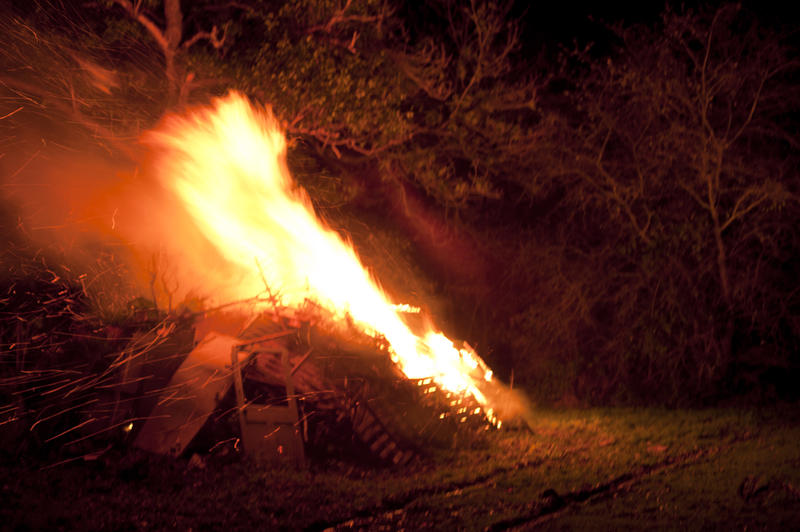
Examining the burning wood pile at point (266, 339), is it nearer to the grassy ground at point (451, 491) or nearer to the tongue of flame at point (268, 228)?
the tongue of flame at point (268, 228)

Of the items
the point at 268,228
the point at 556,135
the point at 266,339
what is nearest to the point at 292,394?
the point at 266,339

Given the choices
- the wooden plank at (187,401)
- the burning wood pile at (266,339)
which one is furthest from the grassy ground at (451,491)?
the burning wood pile at (266,339)

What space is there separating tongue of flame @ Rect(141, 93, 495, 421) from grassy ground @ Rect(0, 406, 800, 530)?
1.72 metres

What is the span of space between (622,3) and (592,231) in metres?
4.61

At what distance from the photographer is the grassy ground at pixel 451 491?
20.3ft

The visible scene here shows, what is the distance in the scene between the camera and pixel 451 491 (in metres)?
7.24

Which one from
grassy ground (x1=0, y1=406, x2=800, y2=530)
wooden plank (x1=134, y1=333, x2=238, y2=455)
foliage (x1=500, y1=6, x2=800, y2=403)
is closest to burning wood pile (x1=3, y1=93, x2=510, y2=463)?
wooden plank (x1=134, y1=333, x2=238, y2=455)

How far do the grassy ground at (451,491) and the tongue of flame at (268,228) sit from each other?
1716 millimetres

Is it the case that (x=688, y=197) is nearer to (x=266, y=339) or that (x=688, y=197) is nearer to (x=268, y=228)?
(x=268, y=228)

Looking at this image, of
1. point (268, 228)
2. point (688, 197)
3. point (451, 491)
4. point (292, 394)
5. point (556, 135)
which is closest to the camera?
point (451, 491)

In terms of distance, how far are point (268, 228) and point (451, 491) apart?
4.69 metres

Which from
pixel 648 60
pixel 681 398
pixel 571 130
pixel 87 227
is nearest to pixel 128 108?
pixel 87 227

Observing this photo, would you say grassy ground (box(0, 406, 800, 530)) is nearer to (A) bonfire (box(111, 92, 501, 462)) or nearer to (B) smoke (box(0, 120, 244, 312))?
(A) bonfire (box(111, 92, 501, 462))

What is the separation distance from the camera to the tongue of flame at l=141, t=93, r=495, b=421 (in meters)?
9.58
